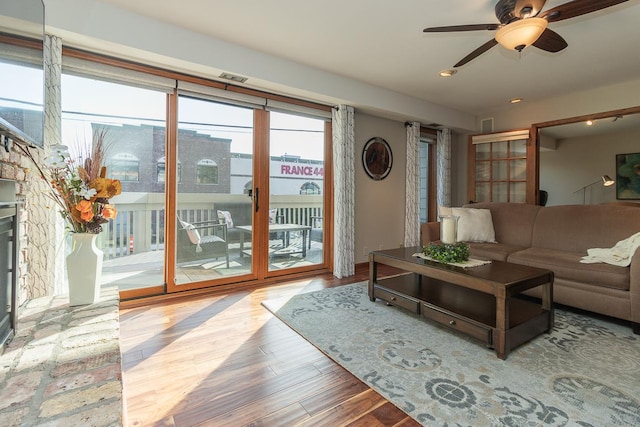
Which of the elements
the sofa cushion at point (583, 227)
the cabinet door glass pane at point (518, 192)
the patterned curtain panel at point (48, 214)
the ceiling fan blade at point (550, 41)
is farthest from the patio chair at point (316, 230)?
the cabinet door glass pane at point (518, 192)

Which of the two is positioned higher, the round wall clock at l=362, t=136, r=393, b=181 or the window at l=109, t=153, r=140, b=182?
the round wall clock at l=362, t=136, r=393, b=181

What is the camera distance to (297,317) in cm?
263

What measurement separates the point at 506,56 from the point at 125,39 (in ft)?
11.3

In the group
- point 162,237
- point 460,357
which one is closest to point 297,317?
point 460,357

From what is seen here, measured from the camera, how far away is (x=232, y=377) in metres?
1.79

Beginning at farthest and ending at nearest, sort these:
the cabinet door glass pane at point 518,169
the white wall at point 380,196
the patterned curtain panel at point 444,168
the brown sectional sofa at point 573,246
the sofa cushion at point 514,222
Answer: the patterned curtain panel at point 444,168 → the cabinet door glass pane at point 518,169 → the white wall at point 380,196 → the sofa cushion at point 514,222 → the brown sectional sofa at point 573,246

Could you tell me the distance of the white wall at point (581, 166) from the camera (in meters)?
4.21

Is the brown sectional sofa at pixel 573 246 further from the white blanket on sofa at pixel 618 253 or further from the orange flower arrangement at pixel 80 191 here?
the orange flower arrangement at pixel 80 191

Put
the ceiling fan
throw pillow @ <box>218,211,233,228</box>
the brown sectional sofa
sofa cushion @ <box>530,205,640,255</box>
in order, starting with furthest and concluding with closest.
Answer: throw pillow @ <box>218,211,233,228</box> < sofa cushion @ <box>530,205,640,255</box> < the brown sectional sofa < the ceiling fan

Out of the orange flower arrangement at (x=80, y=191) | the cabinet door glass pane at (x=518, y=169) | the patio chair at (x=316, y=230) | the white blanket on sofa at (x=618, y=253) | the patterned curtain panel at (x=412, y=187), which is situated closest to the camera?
the orange flower arrangement at (x=80, y=191)

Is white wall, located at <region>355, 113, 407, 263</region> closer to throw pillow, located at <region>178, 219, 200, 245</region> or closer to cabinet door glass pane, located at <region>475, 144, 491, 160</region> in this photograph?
cabinet door glass pane, located at <region>475, 144, 491, 160</region>

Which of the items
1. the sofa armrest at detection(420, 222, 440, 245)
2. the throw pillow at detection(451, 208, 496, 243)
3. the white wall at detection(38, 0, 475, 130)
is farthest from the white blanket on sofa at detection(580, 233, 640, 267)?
the white wall at detection(38, 0, 475, 130)

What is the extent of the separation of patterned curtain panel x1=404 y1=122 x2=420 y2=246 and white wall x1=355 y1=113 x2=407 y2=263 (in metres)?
0.11

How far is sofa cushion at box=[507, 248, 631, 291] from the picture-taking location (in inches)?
94.8
